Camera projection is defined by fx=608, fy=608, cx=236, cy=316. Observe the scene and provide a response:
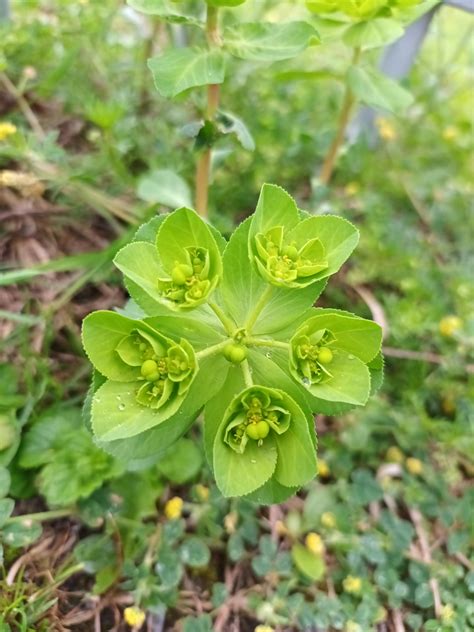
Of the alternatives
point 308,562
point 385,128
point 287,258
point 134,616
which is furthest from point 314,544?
point 385,128

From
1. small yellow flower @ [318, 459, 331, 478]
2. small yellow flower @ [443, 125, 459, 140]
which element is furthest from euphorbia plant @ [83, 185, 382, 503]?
small yellow flower @ [443, 125, 459, 140]

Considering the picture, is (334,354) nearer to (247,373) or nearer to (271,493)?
(247,373)

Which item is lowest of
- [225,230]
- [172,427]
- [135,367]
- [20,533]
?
[20,533]

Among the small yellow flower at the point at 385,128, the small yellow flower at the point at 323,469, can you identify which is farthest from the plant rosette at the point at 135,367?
the small yellow flower at the point at 385,128

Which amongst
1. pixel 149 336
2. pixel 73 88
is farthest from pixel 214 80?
pixel 73 88

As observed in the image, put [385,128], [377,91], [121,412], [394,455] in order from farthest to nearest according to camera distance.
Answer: [385,128], [394,455], [377,91], [121,412]

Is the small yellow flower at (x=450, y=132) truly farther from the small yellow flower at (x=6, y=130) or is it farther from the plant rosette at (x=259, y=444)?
the plant rosette at (x=259, y=444)
